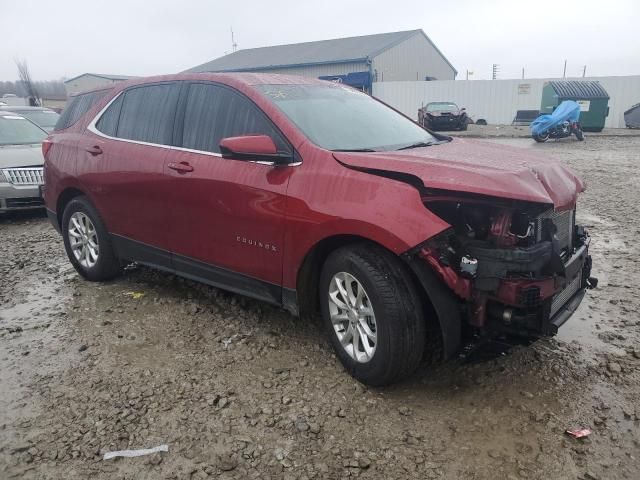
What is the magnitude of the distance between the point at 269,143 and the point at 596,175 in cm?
945

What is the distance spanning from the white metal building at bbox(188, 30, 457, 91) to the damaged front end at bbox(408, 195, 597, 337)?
102 ft

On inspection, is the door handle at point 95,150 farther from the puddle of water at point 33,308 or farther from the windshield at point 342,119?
the windshield at point 342,119

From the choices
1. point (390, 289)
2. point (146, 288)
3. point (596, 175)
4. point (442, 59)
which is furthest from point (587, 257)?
point (442, 59)

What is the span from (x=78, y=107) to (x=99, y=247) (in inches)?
55.5

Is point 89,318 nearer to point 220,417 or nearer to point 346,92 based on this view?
point 220,417

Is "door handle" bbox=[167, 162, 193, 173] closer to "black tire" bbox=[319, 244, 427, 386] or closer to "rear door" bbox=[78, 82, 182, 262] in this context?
"rear door" bbox=[78, 82, 182, 262]

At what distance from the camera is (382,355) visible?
2.90 m

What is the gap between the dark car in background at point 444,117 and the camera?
22.5 metres

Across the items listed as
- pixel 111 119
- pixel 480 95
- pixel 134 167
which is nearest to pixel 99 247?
pixel 134 167

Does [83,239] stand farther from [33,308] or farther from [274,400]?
[274,400]

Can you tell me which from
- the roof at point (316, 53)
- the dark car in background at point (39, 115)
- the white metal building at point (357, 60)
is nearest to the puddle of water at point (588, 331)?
the dark car in background at point (39, 115)

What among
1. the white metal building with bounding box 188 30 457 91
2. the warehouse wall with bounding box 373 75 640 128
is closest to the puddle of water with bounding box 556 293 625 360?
the warehouse wall with bounding box 373 75 640 128

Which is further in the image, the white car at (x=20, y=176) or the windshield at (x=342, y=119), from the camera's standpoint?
the white car at (x=20, y=176)

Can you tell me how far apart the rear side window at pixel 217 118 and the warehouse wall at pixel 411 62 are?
33225 millimetres
